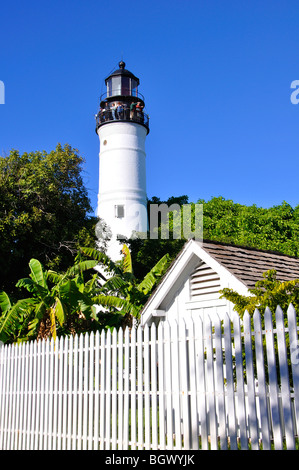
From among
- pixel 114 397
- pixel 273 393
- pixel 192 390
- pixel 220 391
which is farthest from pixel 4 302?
pixel 273 393

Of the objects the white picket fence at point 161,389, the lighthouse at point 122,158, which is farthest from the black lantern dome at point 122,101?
the white picket fence at point 161,389

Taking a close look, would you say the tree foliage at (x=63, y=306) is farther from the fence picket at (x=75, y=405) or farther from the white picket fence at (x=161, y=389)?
the fence picket at (x=75, y=405)

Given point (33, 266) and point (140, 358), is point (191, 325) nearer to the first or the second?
point (140, 358)

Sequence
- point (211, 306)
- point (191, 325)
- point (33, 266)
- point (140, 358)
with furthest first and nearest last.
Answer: point (33, 266) → point (211, 306) → point (140, 358) → point (191, 325)

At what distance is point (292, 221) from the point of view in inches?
1257

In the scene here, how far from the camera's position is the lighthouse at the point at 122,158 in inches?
1278

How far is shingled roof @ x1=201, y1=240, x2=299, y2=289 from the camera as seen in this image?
9742 millimetres

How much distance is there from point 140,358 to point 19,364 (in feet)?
12.0

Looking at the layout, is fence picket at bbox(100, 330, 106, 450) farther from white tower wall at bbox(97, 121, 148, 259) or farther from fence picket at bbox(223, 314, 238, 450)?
white tower wall at bbox(97, 121, 148, 259)

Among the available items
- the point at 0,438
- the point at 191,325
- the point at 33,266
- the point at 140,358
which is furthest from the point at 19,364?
the point at 33,266

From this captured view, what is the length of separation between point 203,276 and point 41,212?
14094mm

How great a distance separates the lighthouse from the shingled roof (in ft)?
63.5

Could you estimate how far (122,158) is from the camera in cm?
3322

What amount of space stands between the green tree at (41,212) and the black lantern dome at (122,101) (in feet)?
31.6
